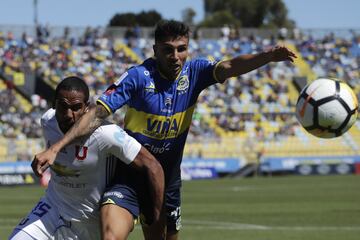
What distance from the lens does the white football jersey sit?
21.9 feet

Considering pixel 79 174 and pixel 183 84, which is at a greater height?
pixel 183 84

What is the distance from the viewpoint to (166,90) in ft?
23.6

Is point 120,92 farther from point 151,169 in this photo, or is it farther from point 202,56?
point 202,56

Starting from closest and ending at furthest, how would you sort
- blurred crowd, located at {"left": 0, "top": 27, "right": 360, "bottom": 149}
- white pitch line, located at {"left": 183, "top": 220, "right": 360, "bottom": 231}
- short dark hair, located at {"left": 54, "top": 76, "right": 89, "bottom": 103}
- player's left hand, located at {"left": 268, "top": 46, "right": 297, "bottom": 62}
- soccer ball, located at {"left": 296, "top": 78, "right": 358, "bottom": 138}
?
short dark hair, located at {"left": 54, "top": 76, "right": 89, "bottom": 103} → player's left hand, located at {"left": 268, "top": 46, "right": 297, "bottom": 62} → soccer ball, located at {"left": 296, "top": 78, "right": 358, "bottom": 138} → white pitch line, located at {"left": 183, "top": 220, "right": 360, "bottom": 231} → blurred crowd, located at {"left": 0, "top": 27, "right": 360, "bottom": 149}

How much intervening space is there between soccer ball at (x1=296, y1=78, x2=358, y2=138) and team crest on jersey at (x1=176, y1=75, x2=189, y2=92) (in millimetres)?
1597

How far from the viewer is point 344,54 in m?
52.3

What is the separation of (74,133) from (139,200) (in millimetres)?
1176

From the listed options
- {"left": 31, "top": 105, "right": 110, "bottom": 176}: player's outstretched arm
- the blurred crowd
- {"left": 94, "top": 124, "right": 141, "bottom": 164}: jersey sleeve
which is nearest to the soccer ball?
{"left": 94, "top": 124, "right": 141, "bottom": 164}: jersey sleeve

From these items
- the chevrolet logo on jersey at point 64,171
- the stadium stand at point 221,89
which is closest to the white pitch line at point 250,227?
the chevrolet logo on jersey at point 64,171

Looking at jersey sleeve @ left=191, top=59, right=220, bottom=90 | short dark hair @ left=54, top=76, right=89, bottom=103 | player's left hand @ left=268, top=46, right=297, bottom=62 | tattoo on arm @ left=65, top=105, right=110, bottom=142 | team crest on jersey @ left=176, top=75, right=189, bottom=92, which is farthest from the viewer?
jersey sleeve @ left=191, top=59, right=220, bottom=90

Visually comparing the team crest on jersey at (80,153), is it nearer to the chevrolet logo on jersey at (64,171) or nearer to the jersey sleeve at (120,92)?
the chevrolet logo on jersey at (64,171)

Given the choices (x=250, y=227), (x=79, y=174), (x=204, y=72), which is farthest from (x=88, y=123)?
(x=250, y=227)

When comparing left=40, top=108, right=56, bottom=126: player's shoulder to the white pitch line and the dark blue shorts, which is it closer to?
the dark blue shorts

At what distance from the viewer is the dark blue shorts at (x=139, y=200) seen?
22.5 feet
